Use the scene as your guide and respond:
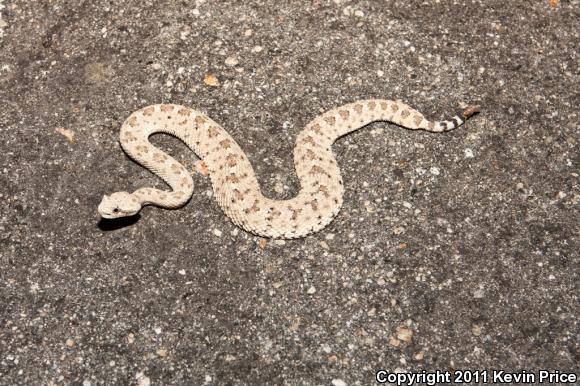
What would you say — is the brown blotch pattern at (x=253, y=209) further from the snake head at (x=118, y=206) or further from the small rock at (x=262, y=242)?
the snake head at (x=118, y=206)

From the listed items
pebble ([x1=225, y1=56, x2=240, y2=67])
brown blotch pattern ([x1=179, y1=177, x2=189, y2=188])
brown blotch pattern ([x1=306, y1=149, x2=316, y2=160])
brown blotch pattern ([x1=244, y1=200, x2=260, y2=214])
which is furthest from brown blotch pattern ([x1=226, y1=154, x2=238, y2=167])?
pebble ([x1=225, y1=56, x2=240, y2=67])

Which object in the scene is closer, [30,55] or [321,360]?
[321,360]

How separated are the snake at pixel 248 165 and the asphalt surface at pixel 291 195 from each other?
0.19 meters

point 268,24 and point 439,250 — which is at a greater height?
point 268,24

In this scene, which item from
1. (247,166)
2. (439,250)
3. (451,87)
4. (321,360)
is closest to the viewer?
(321,360)

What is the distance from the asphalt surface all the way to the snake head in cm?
30

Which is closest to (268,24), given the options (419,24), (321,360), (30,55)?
(419,24)

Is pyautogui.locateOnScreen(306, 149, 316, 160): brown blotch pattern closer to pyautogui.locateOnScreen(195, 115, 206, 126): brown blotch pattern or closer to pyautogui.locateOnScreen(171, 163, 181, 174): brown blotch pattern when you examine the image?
pyautogui.locateOnScreen(195, 115, 206, 126): brown blotch pattern

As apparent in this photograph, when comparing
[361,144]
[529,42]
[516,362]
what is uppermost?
[529,42]

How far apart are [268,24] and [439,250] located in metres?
4.29

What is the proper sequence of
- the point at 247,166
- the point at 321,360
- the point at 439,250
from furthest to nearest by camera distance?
the point at 247,166, the point at 439,250, the point at 321,360

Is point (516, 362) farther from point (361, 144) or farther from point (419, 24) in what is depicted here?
point (419, 24)

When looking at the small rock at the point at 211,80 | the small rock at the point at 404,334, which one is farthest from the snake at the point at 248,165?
the small rock at the point at 404,334

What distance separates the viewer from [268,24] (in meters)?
9.12
